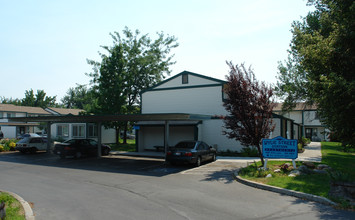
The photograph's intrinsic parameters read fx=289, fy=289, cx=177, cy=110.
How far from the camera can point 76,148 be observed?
68.9ft

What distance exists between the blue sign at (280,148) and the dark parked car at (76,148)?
13.7m

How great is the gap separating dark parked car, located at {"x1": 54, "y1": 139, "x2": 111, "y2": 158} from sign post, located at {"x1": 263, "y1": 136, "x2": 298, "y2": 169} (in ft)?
45.0

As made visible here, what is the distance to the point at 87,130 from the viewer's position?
38031 mm

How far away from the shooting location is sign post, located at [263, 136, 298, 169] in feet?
41.8

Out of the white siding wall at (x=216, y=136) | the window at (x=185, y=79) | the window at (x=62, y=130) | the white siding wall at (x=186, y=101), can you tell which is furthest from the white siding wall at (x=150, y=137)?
the window at (x=62, y=130)

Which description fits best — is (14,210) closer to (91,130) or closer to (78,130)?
(91,130)

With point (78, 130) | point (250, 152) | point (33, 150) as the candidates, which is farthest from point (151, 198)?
point (78, 130)

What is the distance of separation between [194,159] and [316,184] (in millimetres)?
6935

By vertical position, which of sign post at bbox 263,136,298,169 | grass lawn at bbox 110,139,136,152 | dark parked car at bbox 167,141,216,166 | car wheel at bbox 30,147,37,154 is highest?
sign post at bbox 263,136,298,169

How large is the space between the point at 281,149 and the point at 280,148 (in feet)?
0.21

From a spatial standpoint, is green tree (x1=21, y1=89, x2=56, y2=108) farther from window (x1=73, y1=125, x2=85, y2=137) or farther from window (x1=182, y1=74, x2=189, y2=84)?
window (x1=182, y1=74, x2=189, y2=84)

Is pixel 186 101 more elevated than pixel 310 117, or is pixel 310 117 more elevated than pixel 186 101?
pixel 186 101

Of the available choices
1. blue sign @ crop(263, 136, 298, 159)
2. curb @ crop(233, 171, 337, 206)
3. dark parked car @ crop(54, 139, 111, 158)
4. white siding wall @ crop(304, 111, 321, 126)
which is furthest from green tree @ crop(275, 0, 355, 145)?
white siding wall @ crop(304, 111, 321, 126)

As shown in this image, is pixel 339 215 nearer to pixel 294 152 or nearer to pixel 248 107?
pixel 294 152
